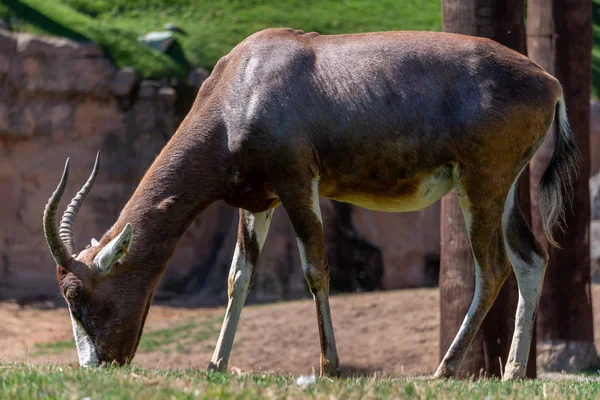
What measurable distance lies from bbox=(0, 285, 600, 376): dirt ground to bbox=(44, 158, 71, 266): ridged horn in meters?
4.61

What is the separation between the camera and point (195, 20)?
18328mm

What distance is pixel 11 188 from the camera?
52.0ft

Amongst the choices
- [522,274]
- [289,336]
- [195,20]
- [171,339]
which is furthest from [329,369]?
[195,20]

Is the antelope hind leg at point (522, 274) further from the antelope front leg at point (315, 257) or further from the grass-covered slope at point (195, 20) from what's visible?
the grass-covered slope at point (195, 20)

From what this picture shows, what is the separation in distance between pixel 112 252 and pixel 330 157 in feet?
5.33

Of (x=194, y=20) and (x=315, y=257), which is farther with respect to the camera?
(x=194, y=20)

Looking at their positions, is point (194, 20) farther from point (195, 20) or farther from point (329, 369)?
point (329, 369)

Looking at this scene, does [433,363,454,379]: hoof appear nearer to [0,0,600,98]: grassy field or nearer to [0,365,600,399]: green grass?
[0,365,600,399]: green grass

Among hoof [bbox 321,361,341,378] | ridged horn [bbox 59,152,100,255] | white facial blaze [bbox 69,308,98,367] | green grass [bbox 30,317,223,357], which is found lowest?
green grass [bbox 30,317,223,357]

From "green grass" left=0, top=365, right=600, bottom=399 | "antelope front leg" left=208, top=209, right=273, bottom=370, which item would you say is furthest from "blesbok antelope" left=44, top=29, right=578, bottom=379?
"green grass" left=0, top=365, right=600, bottom=399

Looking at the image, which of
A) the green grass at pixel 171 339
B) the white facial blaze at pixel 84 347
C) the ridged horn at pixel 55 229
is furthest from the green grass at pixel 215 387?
the green grass at pixel 171 339

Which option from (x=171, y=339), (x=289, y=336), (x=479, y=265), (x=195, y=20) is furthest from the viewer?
(x=195, y=20)

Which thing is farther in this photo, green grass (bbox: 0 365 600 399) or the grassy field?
the grassy field

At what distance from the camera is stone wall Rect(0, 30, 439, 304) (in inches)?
612
